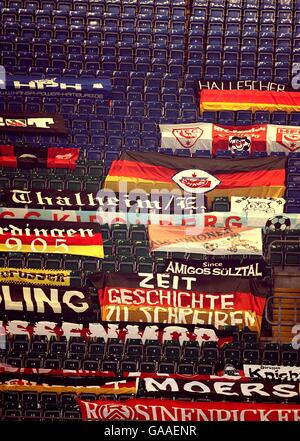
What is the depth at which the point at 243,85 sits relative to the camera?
16141mm

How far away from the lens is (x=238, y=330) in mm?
13852

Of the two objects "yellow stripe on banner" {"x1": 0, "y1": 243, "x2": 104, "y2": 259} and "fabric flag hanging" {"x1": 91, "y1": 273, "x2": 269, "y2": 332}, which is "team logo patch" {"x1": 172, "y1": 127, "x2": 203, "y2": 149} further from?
"fabric flag hanging" {"x1": 91, "y1": 273, "x2": 269, "y2": 332}

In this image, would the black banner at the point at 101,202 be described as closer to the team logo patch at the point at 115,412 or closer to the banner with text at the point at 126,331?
the banner with text at the point at 126,331

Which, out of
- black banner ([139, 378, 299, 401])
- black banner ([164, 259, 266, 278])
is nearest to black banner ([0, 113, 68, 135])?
black banner ([164, 259, 266, 278])

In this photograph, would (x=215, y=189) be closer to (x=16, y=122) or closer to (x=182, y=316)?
(x=182, y=316)

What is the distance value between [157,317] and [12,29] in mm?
5551

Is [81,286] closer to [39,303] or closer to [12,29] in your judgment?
[39,303]

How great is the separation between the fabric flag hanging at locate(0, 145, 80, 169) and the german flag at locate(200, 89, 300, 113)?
232 cm

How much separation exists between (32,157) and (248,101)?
3343mm

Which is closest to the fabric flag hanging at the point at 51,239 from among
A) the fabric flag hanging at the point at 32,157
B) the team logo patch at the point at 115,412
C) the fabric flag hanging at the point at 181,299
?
the fabric flag hanging at the point at 181,299

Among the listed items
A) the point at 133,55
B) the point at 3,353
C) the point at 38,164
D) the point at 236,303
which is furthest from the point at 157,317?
the point at 133,55

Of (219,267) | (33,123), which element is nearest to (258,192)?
(219,267)

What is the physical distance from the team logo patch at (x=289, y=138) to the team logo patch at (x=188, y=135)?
1144 mm

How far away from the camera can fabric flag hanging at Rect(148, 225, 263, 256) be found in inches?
561
